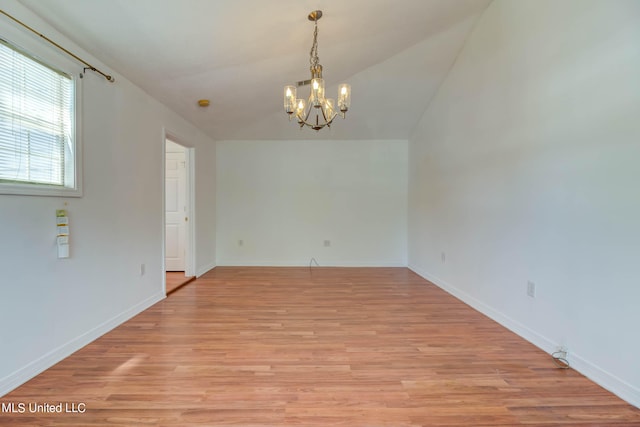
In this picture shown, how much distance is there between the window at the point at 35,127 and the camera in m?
1.65

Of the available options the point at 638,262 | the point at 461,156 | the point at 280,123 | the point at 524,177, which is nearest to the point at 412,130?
the point at 461,156

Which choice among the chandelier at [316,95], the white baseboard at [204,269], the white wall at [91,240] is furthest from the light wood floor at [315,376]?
the chandelier at [316,95]

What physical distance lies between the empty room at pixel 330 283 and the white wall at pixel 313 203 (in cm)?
118

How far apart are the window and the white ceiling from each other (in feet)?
1.20

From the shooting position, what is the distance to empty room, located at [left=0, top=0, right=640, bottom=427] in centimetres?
161

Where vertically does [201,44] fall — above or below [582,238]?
above

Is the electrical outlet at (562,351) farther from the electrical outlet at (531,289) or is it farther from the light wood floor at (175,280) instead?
the light wood floor at (175,280)

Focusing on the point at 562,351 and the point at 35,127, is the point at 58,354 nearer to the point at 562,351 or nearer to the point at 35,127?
the point at 35,127

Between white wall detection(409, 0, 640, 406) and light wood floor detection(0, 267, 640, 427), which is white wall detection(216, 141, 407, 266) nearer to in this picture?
white wall detection(409, 0, 640, 406)

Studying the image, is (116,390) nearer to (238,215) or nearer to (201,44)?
(201,44)

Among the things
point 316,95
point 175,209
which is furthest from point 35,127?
point 175,209

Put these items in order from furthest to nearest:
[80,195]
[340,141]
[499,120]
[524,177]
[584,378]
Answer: [340,141] → [499,120] → [524,177] → [80,195] → [584,378]

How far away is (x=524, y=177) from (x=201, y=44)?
2975mm

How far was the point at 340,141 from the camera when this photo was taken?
516 cm
